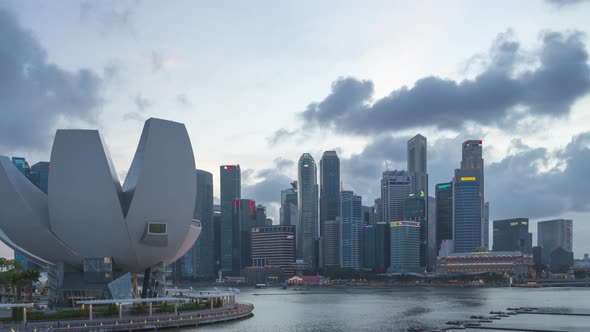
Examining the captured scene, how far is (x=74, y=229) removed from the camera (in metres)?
63.4

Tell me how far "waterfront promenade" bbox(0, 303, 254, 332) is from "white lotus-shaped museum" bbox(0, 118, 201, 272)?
9.83 meters

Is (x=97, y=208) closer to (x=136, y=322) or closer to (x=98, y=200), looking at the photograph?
(x=98, y=200)

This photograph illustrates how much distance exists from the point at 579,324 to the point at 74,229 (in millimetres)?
54551

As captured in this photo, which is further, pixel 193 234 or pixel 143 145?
pixel 193 234

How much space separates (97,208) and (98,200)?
850 millimetres

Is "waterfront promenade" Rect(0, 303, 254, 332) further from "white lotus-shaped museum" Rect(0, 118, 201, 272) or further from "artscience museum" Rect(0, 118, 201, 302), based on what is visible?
"white lotus-shaped museum" Rect(0, 118, 201, 272)

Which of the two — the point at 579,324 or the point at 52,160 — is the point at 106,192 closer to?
the point at 52,160

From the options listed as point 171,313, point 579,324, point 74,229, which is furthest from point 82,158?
point 579,324

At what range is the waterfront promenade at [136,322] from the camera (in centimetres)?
4934

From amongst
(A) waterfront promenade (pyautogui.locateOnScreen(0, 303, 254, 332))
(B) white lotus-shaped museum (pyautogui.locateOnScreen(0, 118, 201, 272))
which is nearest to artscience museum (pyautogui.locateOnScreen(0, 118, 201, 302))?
(B) white lotus-shaped museum (pyautogui.locateOnScreen(0, 118, 201, 272))

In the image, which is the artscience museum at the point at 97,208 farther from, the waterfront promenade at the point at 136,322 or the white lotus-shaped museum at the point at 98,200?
the waterfront promenade at the point at 136,322

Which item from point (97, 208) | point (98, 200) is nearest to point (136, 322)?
point (97, 208)

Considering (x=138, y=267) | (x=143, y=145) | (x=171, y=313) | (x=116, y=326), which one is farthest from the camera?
(x=138, y=267)

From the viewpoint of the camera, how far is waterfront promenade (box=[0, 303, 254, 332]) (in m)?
49.3
